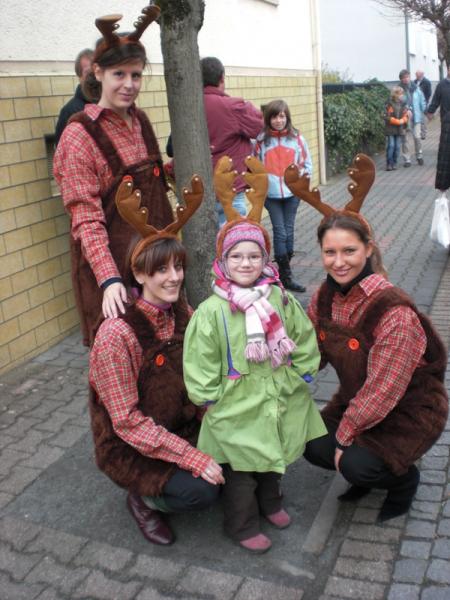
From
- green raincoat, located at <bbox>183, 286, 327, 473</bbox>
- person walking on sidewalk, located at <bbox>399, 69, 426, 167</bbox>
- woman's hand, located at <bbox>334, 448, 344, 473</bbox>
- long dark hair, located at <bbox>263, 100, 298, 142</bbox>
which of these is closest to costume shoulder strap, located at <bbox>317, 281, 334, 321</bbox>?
green raincoat, located at <bbox>183, 286, 327, 473</bbox>

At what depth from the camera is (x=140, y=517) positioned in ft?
10.9

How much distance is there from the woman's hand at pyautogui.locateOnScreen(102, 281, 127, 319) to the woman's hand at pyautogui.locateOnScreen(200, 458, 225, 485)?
753mm

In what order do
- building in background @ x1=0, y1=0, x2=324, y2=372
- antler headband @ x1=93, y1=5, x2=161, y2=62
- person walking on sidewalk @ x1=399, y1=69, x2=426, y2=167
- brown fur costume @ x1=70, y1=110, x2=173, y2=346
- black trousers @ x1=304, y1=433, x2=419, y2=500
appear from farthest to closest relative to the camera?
person walking on sidewalk @ x1=399, y1=69, x2=426, y2=167
building in background @ x1=0, y1=0, x2=324, y2=372
brown fur costume @ x1=70, y1=110, x2=173, y2=346
antler headband @ x1=93, y1=5, x2=161, y2=62
black trousers @ x1=304, y1=433, x2=419, y2=500

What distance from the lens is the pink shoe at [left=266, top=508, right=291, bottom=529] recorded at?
332 cm

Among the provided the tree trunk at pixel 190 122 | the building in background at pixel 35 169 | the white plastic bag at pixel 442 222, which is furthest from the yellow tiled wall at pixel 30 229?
the white plastic bag at pixel 442 222

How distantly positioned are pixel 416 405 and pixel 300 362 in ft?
1.77

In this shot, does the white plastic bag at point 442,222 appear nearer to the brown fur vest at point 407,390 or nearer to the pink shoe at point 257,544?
Answer: the brown fur vest at point 407,390

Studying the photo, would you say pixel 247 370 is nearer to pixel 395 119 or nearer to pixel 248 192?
pixel 248 192

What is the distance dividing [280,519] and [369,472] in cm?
48

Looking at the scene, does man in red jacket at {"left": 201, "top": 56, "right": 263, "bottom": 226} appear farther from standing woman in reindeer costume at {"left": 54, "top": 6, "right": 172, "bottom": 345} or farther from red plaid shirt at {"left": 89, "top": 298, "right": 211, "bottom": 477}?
red plaid shirt at {"left": 89, "top": 298, "right": 211, "bottom": 477}

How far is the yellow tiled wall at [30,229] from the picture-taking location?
5332mm

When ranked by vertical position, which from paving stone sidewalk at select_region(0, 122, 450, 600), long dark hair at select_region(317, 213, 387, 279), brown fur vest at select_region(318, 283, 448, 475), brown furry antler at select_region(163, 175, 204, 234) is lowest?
paving stone sidewalk at select_region(0, 122, 450, 600)

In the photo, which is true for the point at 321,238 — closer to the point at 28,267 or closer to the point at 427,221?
the point at 28,267

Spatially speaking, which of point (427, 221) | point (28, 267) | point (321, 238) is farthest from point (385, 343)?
point (427, 221)
